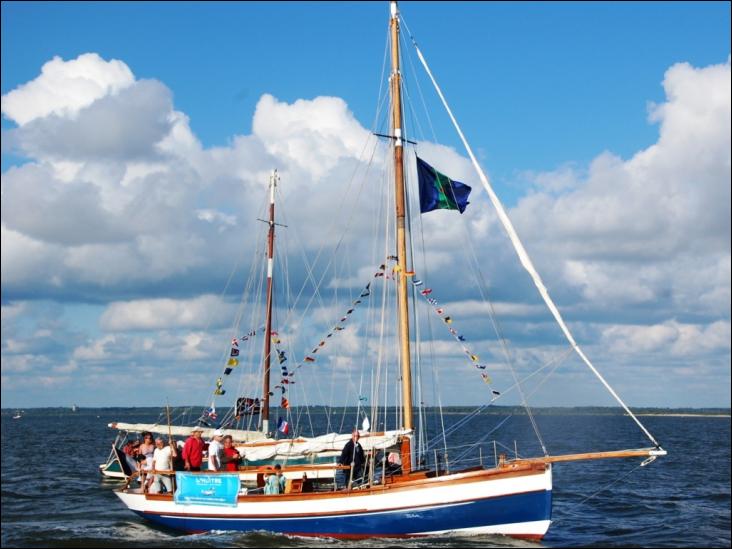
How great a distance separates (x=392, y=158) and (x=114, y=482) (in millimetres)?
26204

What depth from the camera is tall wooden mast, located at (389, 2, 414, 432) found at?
27547mm

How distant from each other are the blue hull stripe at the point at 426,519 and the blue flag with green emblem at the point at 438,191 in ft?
35.1

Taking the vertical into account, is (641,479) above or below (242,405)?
below

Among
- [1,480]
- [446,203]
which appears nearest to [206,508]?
[446,203]

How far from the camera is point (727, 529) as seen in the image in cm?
2967

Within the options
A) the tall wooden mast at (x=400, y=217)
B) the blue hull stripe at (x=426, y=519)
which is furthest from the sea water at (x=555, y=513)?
the tall wooden mast at (x=400, y=217)

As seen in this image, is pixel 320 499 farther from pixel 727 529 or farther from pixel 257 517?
pixel 727 529

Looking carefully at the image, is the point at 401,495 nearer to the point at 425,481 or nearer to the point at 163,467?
the point at 425,481

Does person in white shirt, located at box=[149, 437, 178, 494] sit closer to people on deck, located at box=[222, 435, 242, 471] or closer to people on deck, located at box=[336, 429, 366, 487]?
people on deck, located at box=[222, 435, 242, 471]

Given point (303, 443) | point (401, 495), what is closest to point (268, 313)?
point (303, 443)

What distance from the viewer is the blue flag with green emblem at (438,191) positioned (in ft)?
97.7

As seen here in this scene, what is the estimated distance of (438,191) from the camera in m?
29.9

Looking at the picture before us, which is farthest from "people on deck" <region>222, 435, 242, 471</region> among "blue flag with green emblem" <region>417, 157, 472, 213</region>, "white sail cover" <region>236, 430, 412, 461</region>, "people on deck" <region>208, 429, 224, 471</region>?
"blue flag with green emblem" <region>417, 157, 472, 213</region>

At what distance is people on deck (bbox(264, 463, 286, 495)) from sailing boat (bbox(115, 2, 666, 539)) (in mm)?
464
